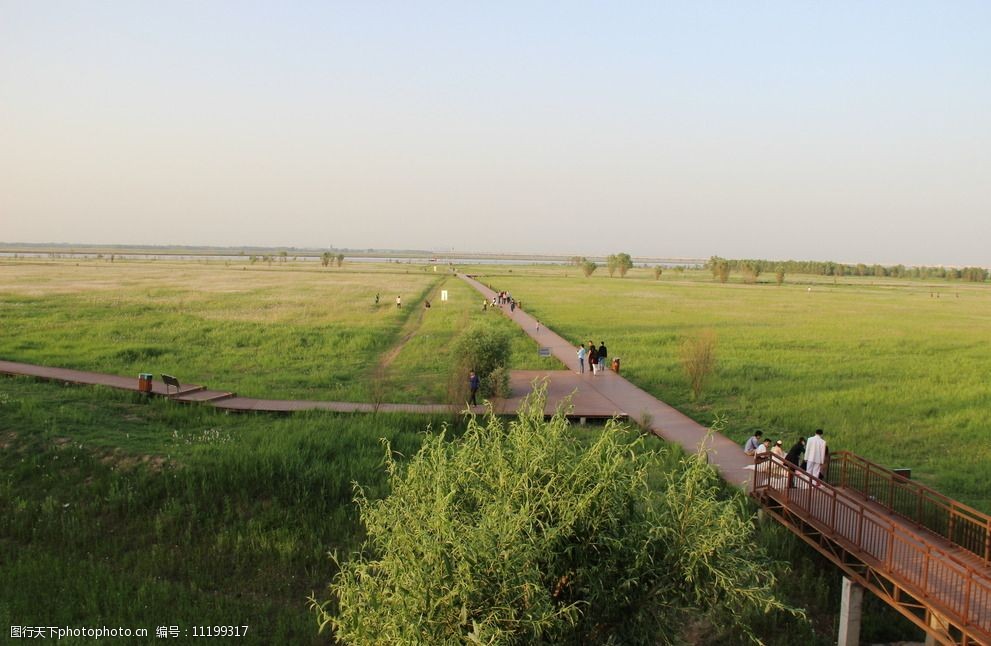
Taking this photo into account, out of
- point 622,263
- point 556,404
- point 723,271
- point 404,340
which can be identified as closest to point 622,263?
point 622,263

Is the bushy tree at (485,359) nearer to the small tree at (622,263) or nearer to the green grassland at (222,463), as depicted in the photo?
the green grassland at (222,463)

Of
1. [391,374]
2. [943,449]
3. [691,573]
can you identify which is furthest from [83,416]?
[943,449]

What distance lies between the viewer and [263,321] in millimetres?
38906

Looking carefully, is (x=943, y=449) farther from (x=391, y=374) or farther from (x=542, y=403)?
(x=391, y=374)

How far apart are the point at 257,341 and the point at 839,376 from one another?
25.6m

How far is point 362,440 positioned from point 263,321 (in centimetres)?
2517

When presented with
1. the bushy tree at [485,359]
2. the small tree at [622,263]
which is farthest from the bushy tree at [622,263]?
the bushy tree at [485,359]

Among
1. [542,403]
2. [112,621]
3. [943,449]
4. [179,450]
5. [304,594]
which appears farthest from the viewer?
[943,449]

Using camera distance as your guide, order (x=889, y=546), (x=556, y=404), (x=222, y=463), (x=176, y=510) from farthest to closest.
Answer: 1. (x=556, y=404)
2. (x=222, y=463)
3. (x=176, y=510)
4. (x=889, y=546)

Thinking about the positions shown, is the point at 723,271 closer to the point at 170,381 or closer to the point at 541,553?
the point at 170,381

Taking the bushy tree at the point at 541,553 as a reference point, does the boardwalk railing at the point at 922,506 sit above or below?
below

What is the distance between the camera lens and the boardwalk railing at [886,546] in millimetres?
7789

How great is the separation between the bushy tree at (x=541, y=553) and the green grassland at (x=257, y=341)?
1240 cm

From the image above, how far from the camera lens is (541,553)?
593 centimetres
